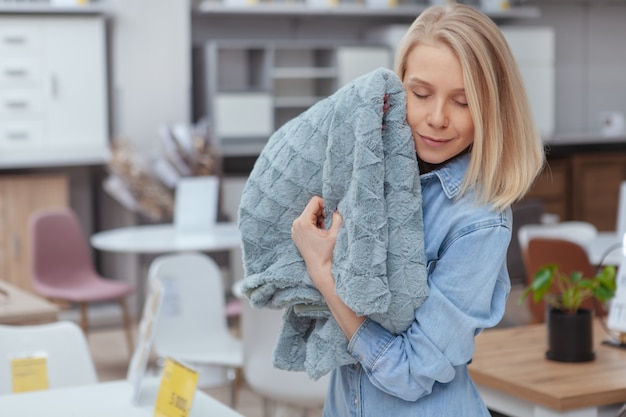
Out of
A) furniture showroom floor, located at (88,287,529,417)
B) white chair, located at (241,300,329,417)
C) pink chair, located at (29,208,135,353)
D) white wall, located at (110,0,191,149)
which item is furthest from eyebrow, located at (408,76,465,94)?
white wall, located at (110,0,191,149)

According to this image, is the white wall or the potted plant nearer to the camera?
the potted plant

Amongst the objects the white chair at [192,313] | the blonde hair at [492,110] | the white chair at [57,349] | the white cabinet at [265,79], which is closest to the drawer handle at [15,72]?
the white cabinet at [265,79]

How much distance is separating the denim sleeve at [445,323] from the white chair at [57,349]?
143 cm

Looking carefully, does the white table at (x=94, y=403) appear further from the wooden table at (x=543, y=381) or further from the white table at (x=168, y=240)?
the white table at (x=168, y=240)

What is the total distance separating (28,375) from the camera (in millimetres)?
2533

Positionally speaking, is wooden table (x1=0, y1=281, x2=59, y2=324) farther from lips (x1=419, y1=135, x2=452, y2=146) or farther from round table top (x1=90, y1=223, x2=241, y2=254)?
lips (x1=419, y1=135, x2=452, y2=146)

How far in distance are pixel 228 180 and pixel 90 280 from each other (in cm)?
204

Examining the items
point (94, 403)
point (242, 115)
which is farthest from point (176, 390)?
point (242, 115)

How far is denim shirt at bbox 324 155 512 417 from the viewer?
1.49 meters

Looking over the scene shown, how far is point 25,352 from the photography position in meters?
2.74

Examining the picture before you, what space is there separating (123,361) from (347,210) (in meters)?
4.79

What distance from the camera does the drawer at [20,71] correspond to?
7.06 meters

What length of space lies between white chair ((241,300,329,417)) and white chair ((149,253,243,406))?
341 mm

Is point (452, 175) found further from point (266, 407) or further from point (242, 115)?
point (242, 115)
